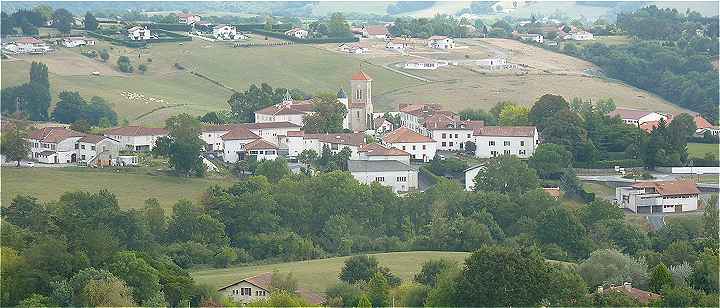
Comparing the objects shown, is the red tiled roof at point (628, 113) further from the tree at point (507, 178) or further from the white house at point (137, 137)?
the white house at point (137, 137)

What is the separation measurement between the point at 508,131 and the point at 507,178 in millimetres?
5584

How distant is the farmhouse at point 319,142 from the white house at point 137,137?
12.1 ft

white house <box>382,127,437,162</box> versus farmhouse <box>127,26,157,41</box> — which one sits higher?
white house <box>382,127,437,162</box>

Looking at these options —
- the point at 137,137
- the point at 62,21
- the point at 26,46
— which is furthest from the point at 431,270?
the point at 62,21

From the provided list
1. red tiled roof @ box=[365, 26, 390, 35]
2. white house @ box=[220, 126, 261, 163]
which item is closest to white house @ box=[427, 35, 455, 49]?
red tiled roof @ box=[365, 26, 390, 35]

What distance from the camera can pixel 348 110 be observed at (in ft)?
161

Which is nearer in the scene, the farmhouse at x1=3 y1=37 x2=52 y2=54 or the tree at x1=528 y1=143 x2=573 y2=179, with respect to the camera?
the tree at x1=528 y1=143 x2=573 y2=179

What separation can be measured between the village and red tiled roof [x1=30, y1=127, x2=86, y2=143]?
106 millimetres

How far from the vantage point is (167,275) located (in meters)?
27.6

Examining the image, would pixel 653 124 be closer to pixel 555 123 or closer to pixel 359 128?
pixel 555 123

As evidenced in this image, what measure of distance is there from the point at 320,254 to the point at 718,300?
11136 mm

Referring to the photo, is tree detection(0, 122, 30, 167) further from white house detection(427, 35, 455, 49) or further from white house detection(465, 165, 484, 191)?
white house detection(427, 35, 455, 49)

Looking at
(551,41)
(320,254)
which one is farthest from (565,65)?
(320,254)

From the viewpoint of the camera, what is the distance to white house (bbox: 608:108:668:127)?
167 feet
